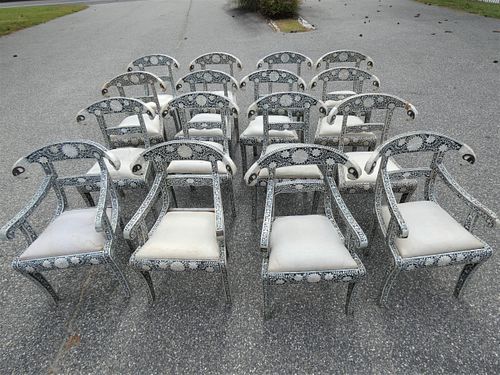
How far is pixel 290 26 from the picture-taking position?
10555 mm

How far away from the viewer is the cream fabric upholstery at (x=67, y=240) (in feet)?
7.16

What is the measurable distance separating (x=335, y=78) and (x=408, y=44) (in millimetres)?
6147

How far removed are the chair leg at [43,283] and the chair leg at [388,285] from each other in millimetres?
2483

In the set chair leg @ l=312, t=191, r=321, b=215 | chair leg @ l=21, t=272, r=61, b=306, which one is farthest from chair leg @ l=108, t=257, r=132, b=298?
chair leg @ l=312, t=191, r=321, b=215

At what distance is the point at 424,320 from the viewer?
7.40ft

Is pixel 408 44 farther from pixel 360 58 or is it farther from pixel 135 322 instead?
pixel 135 322

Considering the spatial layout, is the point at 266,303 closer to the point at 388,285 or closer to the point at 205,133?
the point at 388,285

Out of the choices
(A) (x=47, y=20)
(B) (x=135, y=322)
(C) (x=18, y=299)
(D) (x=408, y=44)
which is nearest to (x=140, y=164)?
(B) (x=135, y=322)

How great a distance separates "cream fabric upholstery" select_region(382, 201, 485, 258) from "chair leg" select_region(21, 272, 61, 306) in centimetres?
255

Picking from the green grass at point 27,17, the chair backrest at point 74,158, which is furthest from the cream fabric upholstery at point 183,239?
the green grass at point 27,17

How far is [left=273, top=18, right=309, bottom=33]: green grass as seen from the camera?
10055mm

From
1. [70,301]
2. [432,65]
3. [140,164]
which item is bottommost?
[70,301]

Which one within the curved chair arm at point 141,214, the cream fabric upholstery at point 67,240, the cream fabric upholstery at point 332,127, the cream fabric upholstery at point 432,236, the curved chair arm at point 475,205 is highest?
the curved chair arm at point 475,205

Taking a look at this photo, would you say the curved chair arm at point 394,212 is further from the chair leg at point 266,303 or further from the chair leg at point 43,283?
the chair leg at point 43,283
